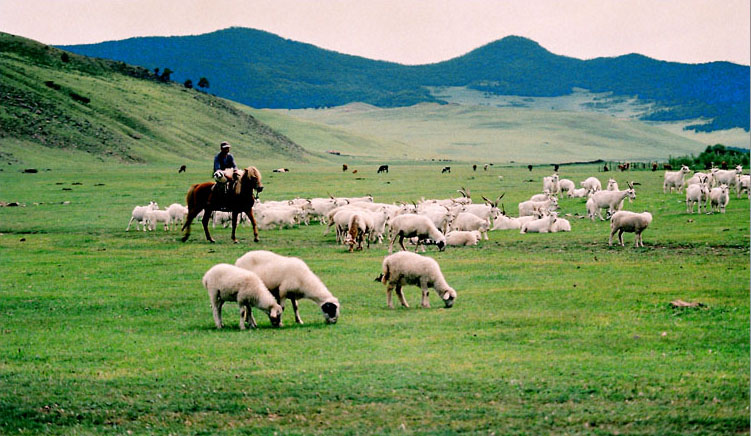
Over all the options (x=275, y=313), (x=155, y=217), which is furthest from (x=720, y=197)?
(x=275, y=313)

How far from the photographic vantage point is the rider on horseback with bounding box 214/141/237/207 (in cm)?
2584

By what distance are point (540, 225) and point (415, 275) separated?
1490cm

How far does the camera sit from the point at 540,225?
28422 millimetres

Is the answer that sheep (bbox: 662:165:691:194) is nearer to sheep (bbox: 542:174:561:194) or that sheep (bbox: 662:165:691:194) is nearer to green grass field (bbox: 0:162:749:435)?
sheep (bbox: 542:174:561:194)

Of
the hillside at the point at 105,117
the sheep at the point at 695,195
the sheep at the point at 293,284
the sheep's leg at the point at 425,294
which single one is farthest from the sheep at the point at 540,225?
the hillside at the point at 105,117

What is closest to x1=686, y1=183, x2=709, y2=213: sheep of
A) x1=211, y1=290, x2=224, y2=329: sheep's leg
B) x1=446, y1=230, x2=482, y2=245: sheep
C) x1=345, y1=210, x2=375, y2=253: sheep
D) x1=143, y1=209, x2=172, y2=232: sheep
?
x1=446, y1=230, x2=482, y2=245: sheep

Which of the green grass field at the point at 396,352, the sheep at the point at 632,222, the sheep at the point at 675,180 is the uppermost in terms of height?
the sheep at the point at 675,180

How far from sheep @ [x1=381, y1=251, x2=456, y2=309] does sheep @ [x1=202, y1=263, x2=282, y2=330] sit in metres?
2.46

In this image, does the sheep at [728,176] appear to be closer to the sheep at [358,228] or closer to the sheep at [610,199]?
the sheep at [610,199]

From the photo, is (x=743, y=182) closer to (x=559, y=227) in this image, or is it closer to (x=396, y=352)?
(x=559, y=227)

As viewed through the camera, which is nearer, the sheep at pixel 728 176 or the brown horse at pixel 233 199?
the brown horse at pixel 233 199

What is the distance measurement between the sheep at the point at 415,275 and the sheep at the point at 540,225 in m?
14.3

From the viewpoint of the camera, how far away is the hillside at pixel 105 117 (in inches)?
3812

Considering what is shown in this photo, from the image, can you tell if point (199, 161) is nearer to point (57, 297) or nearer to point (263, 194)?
point (263, 194)
